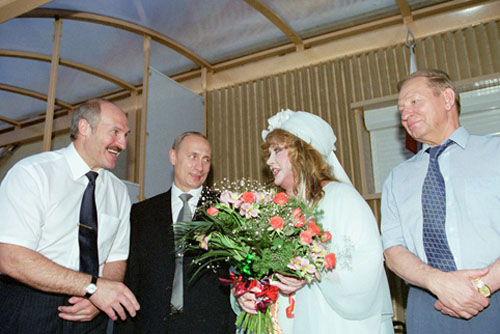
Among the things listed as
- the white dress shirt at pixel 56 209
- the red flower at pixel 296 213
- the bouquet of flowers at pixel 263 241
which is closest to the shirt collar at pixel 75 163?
the white dress shirt at pixel 56 209

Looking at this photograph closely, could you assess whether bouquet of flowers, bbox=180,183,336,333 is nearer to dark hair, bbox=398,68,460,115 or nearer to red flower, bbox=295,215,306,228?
red flower, bbox=295,215,306,228

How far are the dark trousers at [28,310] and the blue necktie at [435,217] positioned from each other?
1.79m

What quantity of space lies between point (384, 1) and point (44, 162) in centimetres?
382

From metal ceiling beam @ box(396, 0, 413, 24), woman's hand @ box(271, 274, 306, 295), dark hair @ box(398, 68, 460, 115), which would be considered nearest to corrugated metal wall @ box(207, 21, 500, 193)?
metal ceiling beam @ box(396, 0, 413, 24)

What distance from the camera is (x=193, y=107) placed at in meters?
5.53

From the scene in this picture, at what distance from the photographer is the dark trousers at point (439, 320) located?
1.76 meters

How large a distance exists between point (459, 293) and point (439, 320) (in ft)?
0.68

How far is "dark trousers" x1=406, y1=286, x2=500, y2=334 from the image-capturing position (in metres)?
1.76

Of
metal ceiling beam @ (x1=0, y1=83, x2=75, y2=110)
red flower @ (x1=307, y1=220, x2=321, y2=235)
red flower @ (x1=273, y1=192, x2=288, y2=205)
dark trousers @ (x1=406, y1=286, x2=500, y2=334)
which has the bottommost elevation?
dark trousers @ (x1=406, y1=286, x2=500, y2=334)

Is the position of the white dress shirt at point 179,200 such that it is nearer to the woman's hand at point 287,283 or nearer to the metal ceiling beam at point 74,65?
the woman's hand at point 287,283

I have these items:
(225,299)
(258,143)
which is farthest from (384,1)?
(225,299)

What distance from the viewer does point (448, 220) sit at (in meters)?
1.98

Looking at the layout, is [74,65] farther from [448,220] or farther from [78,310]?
[448,220]

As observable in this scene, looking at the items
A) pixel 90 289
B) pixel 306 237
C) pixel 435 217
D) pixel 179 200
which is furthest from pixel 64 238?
pixel 435 217
